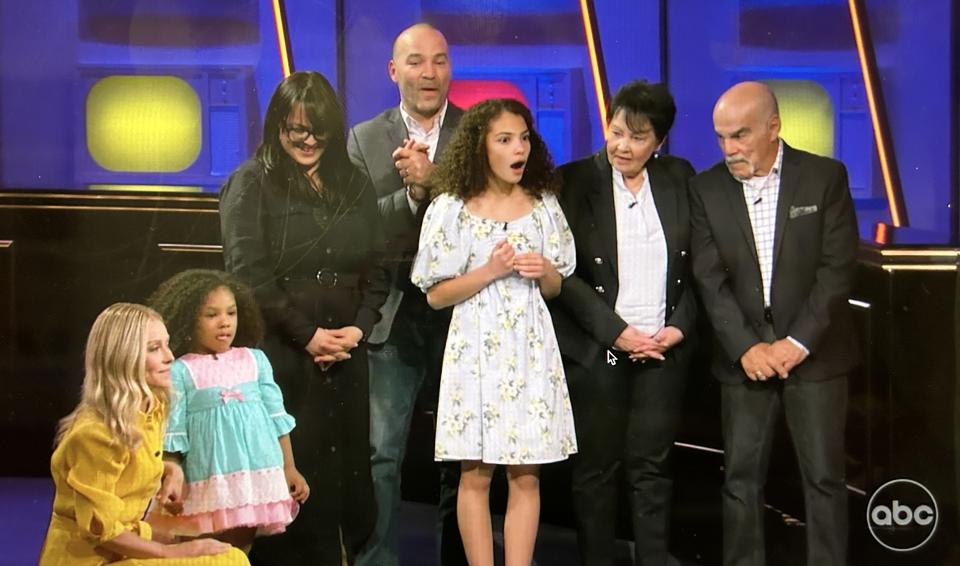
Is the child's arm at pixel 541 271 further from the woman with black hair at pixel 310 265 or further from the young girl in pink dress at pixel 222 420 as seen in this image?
the young girl in pink dress at pixel 222 420

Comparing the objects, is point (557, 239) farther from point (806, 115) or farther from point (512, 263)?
point (806, 115)

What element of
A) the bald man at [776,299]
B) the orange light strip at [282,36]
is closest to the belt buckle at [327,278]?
the orange light strip at [282,36]

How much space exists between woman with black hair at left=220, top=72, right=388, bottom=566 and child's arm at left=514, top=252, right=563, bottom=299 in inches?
16.8

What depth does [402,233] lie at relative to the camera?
365 cm

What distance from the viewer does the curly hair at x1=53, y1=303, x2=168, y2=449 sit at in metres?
3.26

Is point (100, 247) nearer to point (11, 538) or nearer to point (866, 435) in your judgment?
point (11, 538)

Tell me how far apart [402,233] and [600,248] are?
582mm

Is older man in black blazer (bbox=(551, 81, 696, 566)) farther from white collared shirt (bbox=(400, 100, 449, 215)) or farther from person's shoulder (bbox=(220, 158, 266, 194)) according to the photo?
person's shoulder (bbox=(220, 158, 266, 194))

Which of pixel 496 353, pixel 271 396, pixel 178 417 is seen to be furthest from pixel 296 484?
Answer: pixel 496 353

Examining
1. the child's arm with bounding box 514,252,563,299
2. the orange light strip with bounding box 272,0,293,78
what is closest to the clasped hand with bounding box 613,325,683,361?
the child's arm with bounding box 514,252,563,299

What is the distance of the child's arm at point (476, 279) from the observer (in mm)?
3520

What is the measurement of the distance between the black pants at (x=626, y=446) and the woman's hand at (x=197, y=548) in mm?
1047

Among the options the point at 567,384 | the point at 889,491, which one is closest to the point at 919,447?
the point at 889,491

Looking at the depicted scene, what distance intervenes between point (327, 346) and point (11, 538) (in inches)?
44.4
